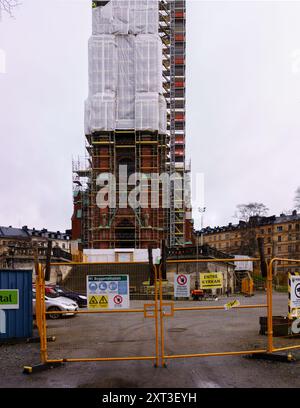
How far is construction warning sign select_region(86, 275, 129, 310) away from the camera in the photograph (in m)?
8.88

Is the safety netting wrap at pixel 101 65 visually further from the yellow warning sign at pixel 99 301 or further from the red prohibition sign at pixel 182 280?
the yellow warning sign at pixel 99 301

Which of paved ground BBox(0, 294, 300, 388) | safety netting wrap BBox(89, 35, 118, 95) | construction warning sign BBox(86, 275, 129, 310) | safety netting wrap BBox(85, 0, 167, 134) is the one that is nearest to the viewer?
paved ground BBox(0, 294, 300, 388)

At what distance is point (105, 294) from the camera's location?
8922 mm

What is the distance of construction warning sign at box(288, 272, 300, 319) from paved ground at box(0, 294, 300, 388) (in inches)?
45.9

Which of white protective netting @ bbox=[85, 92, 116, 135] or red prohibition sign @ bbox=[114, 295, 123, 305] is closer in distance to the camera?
red prohibition sign @ bbox=[114, 295, 123, 305]

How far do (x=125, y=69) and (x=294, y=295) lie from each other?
4631 centimetres

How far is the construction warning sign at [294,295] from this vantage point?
927cm

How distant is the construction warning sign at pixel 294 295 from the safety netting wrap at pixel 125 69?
42438mm

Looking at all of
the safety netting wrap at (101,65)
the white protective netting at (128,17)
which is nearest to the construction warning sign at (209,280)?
the safety netting wrap at (101,65)

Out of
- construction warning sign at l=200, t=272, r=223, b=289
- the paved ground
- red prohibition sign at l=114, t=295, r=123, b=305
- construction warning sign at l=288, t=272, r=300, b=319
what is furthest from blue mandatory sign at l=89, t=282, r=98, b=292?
construction warning sign at l=288, t=272, r=300, b=319

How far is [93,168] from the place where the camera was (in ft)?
167

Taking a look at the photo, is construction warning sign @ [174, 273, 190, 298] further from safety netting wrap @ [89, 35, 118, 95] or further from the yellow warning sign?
safety netting wrap @ [89, 35, 118, 95]
